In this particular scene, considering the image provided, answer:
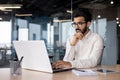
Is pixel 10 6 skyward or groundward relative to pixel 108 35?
skyward

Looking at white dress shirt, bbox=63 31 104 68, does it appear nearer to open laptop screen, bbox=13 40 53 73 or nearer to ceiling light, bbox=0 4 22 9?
open laptop screen, bbox=13 40 53 73

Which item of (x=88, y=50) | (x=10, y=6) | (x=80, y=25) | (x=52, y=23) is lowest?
(x=88, y=50)

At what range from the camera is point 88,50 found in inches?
95.9

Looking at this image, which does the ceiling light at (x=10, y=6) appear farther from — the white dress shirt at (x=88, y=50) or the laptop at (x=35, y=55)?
the laptop at (x=35, y=55)

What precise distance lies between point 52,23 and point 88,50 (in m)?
3.67

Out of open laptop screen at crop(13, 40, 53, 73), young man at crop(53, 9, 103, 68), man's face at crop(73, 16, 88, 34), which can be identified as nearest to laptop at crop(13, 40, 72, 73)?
open laptop screen at crop(13, 40, 53, 73)

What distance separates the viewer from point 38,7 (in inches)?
237

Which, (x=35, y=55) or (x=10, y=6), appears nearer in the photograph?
(x=35, y=55)

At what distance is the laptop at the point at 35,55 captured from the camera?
64.8 inches

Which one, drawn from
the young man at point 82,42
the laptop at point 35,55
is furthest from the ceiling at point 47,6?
the laptop at point 35,55

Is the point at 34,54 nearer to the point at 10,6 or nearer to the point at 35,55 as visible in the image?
the point at 35,55

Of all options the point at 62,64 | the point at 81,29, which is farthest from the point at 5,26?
the point at 62,64

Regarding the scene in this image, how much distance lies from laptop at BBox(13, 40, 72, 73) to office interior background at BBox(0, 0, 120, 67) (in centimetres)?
383

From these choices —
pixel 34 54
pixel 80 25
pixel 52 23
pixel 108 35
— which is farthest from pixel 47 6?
pixel 34 54
